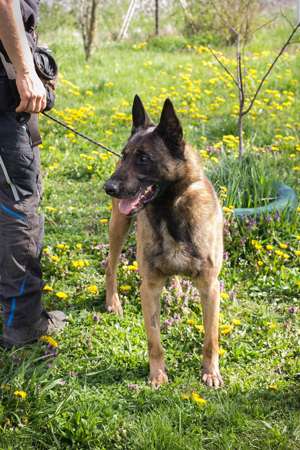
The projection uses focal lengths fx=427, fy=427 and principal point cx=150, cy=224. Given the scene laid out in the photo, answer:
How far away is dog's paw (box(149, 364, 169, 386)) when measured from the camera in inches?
104

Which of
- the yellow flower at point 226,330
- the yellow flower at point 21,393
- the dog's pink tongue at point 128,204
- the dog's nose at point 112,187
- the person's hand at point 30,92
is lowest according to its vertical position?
the yellow flower at point 226,330

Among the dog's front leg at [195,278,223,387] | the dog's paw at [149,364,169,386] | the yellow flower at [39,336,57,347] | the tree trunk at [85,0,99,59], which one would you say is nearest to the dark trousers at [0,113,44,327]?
the yellow flower at [39,336,57,347]

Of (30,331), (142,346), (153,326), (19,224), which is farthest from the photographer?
(142,346)

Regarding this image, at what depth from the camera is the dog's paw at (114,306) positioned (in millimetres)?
3280

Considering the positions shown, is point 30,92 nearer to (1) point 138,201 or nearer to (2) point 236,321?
(1) point 138,201

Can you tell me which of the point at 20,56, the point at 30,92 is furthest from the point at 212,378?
the point at 20,56

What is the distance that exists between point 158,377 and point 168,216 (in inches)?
39.5

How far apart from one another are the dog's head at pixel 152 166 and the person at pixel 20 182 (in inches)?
21.6

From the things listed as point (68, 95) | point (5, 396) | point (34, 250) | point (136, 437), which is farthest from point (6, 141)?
point (68, 95)

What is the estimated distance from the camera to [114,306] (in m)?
3.30

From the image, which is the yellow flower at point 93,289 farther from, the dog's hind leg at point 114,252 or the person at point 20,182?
the person at point 20,182

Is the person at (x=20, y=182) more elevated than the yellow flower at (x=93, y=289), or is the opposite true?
the person at (x=20, y=182)

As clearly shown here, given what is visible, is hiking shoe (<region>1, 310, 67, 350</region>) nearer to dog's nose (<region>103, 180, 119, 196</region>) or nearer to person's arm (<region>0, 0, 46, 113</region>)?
dog's nose (<region>103, 180, 119, 196</region>)

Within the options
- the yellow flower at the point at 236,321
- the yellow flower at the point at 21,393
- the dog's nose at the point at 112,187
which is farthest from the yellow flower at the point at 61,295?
the yellow flower at the point at 236,321
